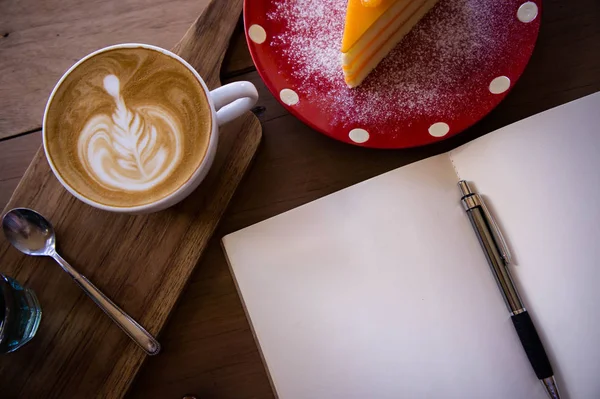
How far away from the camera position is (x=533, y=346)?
0.73 m

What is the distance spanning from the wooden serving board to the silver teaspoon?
0.05 feet

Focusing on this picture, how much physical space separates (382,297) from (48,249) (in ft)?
1.61

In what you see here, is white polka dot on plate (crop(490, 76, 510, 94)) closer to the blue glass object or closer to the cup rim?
the cup rim

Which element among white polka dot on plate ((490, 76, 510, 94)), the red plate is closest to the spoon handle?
the red plate

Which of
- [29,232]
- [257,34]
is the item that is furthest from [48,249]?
[257,34]

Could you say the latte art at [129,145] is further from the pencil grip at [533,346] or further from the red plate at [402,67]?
the pencil grip at [533,346]

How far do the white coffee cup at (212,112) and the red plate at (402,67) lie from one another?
0.31ft

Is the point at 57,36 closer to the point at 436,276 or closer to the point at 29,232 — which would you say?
the point at 29,232

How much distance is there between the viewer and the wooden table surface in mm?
787

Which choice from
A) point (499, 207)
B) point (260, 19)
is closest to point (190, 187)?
point (260, 19)

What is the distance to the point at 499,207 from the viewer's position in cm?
77

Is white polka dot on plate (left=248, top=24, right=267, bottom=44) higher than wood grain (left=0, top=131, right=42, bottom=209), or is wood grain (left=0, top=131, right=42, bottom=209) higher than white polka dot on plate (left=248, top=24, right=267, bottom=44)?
white polka dot on plate (left=248, top=24, right=267, bottom=44)

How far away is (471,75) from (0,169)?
76 cm

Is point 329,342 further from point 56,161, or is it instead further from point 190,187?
point 56,161
